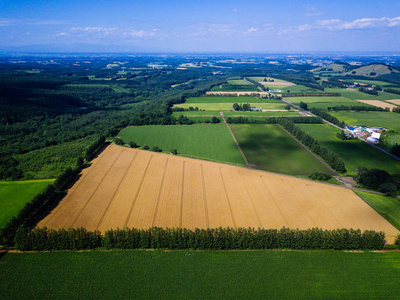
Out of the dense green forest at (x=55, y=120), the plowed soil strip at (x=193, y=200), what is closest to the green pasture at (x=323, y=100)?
the dense green forest at (x=55, y=120)

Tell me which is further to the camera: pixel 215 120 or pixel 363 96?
pixel 363 96

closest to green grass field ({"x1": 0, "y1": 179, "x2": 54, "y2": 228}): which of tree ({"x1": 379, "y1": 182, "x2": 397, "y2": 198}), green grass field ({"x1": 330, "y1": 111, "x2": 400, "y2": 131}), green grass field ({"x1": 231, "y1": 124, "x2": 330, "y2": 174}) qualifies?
green grass field ({"x1": 231, "y1": 124, "x2": 330, "y2": 174})

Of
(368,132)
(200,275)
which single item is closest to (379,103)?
(368,132)

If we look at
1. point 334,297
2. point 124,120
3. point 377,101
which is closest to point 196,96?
point 124,120

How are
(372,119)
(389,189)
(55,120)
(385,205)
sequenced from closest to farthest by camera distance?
(385,205), (389,189), (372,119), (55,120)

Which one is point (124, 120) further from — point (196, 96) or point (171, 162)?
point (196, 96)

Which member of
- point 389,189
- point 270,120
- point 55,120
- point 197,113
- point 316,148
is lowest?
point 389,189

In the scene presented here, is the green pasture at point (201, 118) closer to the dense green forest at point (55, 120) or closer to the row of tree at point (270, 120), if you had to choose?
the row of tree at point (270, 120)

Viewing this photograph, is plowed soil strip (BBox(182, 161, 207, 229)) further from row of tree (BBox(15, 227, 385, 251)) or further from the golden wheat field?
row of tree (BBox(15, 227, 385, 251))

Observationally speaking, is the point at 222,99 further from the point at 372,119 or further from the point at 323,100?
the point at 372,119
